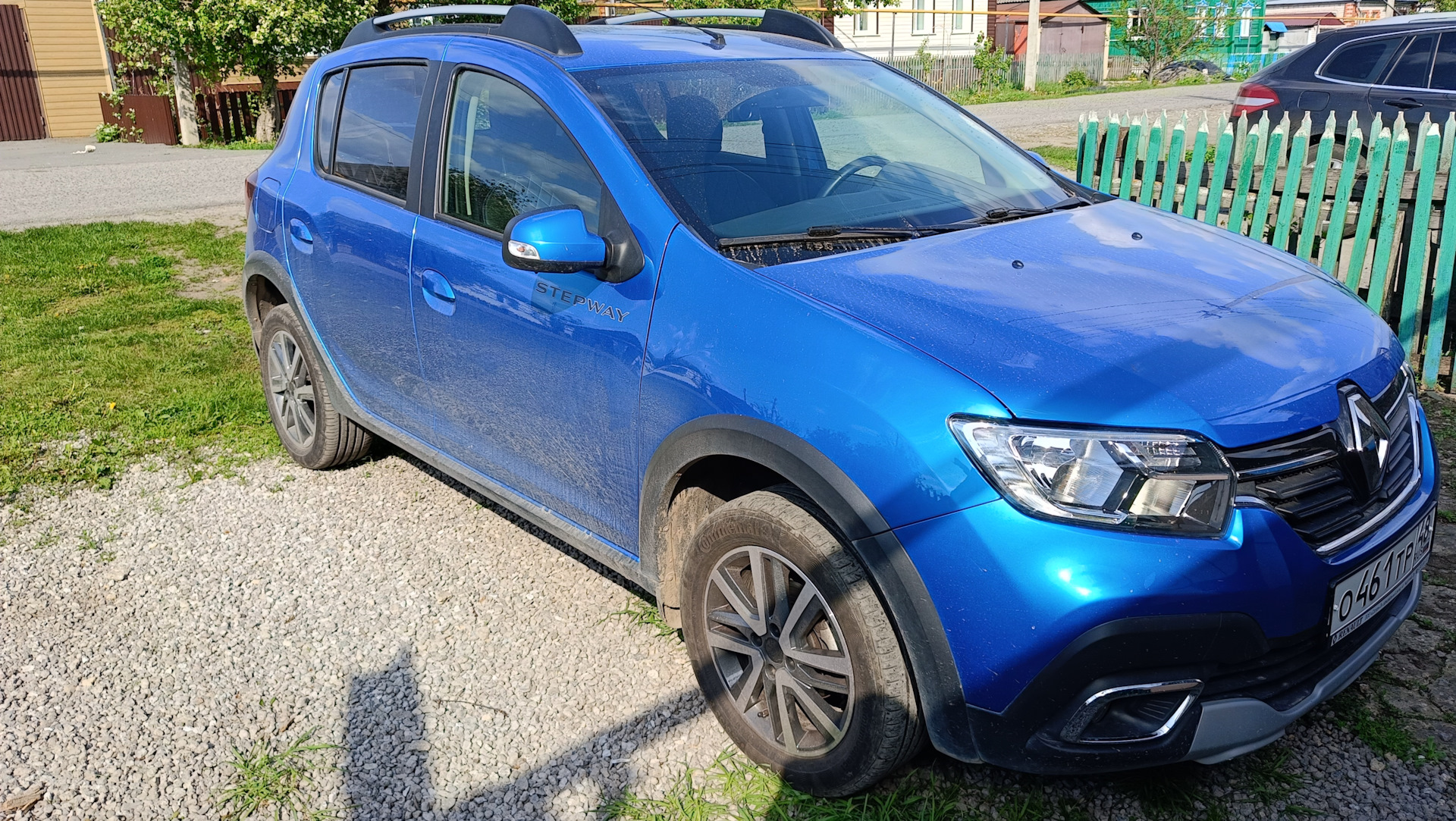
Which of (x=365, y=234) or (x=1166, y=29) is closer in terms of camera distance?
(x=365, y=234)

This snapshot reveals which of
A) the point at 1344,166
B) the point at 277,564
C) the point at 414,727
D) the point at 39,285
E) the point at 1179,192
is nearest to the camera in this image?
the point at 414,727

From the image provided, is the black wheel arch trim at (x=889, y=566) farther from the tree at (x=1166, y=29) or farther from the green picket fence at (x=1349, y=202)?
the tree at (x=1166, y=29)

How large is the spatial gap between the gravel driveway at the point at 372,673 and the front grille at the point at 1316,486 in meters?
0.73

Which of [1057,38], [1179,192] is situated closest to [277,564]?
[1179,192]

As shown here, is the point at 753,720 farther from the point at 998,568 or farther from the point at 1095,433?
the point at 1095,433

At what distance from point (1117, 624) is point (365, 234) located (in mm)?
2820

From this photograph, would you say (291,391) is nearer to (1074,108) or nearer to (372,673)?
(372,673)

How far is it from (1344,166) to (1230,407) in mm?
3940

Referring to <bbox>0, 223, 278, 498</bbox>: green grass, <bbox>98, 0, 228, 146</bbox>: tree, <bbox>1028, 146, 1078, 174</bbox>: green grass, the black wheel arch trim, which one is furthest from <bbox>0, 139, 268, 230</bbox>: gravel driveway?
the black wheel arch trim

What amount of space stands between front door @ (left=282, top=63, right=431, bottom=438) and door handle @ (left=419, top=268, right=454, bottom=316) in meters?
0.12

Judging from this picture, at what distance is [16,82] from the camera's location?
931 inches

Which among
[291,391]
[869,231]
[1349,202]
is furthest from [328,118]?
[1349,202]

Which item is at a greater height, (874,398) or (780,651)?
(874,398)

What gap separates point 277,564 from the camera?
4.05m
